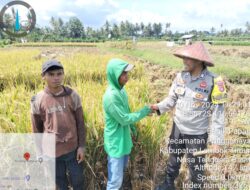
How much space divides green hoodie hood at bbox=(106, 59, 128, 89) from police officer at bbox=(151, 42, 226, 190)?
16.9 inches

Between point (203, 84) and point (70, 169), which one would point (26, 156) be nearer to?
point (70, 169)

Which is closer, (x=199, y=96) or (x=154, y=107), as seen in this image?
(x=199, y=96)

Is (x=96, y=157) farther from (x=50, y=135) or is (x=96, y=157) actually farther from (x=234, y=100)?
(x=234, y=100)

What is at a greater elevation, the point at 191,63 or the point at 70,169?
the point at 191,63

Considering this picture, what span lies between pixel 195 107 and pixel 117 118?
0.66 metres

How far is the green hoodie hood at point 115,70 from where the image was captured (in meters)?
1.83

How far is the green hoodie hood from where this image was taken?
1826 mm

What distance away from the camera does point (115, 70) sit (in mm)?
1838

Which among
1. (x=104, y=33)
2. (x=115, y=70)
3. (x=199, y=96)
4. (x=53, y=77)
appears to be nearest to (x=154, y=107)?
(x=199, y=96)

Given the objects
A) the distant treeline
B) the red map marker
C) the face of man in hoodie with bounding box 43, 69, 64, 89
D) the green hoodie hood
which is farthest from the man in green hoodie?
the distant treeline

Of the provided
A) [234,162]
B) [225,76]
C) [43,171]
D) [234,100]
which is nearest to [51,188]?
[43,171]

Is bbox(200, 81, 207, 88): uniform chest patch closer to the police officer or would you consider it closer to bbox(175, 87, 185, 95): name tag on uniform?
the police officer

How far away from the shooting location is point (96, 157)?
2.30 metres

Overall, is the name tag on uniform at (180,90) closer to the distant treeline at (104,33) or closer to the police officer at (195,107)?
the police officer at (195,107)
